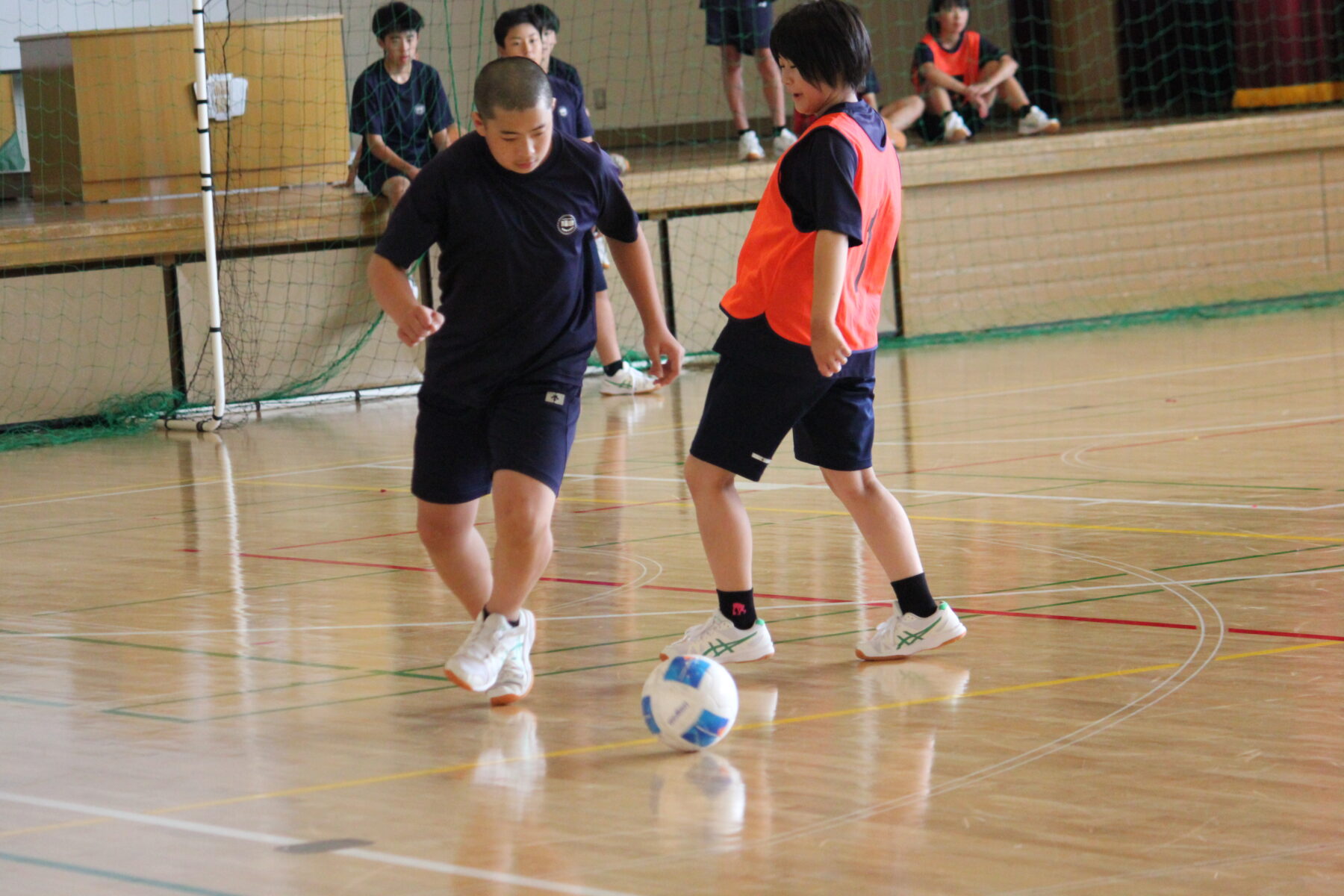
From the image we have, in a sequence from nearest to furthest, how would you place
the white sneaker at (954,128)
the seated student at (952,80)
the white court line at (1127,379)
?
1. the white court line at (1127,379)
2. the white sneaker at (954,128)
3. the seated student at (952,80)

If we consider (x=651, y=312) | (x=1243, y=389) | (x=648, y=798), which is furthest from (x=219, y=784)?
(x=1243, y=389)

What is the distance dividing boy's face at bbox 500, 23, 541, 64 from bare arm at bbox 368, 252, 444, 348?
428cm

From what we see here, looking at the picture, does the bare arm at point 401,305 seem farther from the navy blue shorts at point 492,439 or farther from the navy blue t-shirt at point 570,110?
the navy blue t-shirt at point 570,110

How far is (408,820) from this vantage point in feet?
8.19

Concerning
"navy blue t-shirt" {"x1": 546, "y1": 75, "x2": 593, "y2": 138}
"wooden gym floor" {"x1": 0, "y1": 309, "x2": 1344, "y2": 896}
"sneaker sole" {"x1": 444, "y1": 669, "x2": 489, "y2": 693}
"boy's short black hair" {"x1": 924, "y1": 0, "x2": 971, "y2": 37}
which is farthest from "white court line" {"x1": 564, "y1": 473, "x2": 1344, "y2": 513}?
"boy's short black hair" {"x1": 924, "y1": 0, "x2": 971, "y2": 37}

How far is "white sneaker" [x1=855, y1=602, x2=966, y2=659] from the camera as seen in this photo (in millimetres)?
3426

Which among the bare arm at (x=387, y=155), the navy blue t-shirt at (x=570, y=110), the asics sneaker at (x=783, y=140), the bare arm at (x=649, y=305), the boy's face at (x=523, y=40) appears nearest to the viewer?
the bare arm at (x=649, y=305)

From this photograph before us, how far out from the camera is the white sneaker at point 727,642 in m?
3.44

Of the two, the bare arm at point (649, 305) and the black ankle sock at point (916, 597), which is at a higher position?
the bare arm at point (649, 305)

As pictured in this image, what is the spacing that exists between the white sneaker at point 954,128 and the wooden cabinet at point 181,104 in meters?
3.76

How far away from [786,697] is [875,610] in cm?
76

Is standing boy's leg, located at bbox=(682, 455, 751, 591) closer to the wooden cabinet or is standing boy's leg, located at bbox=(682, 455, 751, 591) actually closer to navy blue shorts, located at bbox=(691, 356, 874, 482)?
navy blue shorts, located at bbox=(691, 356, 874, 482)

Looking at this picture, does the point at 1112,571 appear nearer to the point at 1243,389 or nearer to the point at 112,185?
the point at 1243,389

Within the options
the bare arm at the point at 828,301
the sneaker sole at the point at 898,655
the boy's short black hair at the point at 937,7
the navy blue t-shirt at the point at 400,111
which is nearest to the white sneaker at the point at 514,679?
the sneaker sole at the point at 898,655
